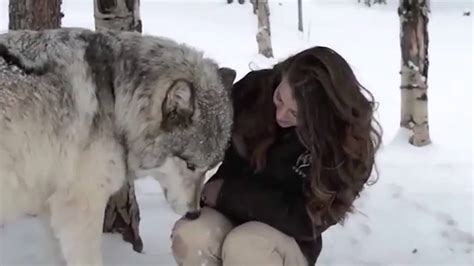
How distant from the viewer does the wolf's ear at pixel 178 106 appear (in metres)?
2.93

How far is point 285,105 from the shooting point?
10.00 feet

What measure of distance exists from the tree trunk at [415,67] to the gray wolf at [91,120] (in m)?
4.19

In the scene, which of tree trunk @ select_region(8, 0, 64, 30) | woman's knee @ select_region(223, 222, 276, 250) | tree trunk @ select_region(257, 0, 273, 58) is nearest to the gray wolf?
woman's knee @ select_region(223, 222, 276, 250)

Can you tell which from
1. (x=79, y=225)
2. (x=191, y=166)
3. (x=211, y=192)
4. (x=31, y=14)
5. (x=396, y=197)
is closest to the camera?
(x=79, y=225)

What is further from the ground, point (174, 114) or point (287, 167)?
point (174, 114)

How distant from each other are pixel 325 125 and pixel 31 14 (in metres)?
2.54

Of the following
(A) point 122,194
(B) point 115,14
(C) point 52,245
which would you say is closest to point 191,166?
(C) point 52,245

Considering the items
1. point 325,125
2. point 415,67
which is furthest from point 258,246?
point 415,67

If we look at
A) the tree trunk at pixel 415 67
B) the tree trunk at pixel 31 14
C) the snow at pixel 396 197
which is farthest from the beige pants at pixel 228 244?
the tree trunk at pixel 415 67

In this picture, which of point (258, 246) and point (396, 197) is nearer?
point (258, 246)

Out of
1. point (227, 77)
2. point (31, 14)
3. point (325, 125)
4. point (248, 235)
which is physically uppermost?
point (31, 14)

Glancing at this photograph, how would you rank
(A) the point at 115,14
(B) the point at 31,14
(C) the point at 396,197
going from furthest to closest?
(C) the point at 396,197
(B) the point at 31,14
(A) the point at 115,14

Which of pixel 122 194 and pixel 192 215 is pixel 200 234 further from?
pixel 122 194

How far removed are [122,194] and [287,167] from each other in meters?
1.27
